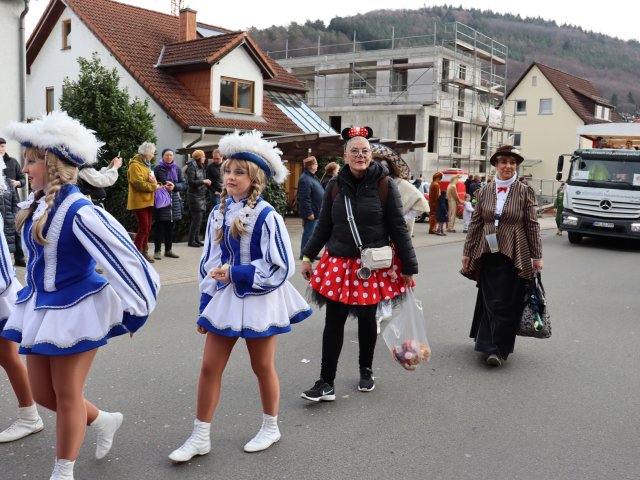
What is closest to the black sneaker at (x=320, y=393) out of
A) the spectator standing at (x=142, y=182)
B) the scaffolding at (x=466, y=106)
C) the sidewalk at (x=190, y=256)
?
the sidewalk at (x=190, y=256)

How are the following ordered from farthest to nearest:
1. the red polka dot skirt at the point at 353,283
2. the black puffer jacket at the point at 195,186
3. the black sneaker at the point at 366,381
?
the black puffer jacket at the point at 195,186, the black sneaker at the point at 366,381, the red polka dot skirt at the point at 353,283

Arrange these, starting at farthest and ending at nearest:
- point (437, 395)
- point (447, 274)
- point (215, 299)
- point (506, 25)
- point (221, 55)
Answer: point (506, 25)
point (221, 55)
point (447, 274)
point (437, 395)
point (215, 299)

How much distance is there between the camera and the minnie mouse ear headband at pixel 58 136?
3102mm

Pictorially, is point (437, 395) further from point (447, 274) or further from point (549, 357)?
point (447, 274)

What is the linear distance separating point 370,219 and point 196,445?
1.94 metres

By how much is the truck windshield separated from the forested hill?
67155 mm

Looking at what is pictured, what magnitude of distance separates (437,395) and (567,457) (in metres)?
1.22

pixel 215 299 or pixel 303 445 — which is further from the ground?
pixel 215 299

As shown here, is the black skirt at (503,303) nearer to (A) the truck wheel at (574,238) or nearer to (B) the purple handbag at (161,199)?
(B) the purple handbag at (161,199)

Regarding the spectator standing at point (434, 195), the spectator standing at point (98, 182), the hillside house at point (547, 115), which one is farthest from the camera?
the hillside house at point (547, 115)

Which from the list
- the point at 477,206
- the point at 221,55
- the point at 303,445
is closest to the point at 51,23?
the point at 221,55

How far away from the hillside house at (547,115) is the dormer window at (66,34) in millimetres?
37634

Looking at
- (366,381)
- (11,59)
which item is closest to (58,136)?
(366,381)

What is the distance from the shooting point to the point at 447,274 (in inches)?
442
